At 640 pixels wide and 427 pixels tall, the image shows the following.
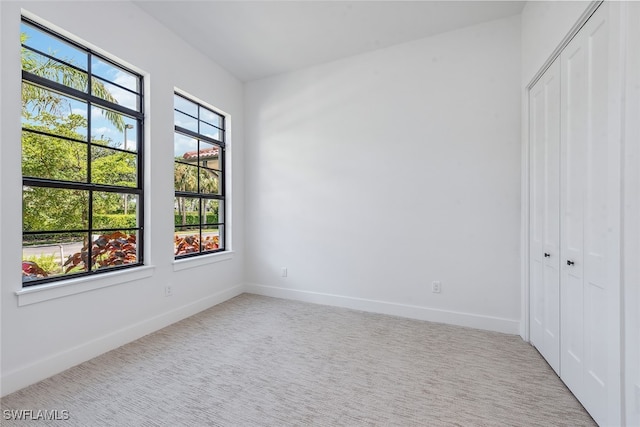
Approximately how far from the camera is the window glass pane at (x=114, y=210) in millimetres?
2424

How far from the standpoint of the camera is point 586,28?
1673mm

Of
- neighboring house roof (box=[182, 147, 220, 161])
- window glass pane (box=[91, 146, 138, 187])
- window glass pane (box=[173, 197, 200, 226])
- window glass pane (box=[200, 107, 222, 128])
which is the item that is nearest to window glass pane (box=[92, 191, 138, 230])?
window glass pane (box=[91, 146, 138, 187])

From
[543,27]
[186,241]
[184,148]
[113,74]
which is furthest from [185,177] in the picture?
[543,27]

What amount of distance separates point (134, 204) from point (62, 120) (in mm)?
879

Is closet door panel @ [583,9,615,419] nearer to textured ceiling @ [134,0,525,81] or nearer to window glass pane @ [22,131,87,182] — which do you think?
textured ceiling @ [134,0,525,81]

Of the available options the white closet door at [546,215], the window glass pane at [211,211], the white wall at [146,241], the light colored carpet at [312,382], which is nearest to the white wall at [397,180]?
the white closet door at [546,215]

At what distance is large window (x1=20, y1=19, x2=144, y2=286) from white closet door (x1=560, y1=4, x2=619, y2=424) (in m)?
3.58

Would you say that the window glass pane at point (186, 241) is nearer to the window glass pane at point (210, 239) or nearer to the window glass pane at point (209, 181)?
the window glass pane at point (210, 239)

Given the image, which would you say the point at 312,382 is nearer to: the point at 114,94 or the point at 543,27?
the point at 114,94

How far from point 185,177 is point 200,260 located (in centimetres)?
102

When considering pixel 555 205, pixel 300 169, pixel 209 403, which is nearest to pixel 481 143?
pixel 555 205

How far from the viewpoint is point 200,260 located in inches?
131

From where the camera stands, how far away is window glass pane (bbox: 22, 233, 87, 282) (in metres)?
1.98

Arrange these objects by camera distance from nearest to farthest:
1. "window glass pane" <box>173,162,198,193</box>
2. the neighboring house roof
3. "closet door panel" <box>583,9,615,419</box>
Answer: "closet door panel" <box>583,9,615,419</box>, "window glass pane" <box>173,162,198,193</box>, the neighboring house roof
